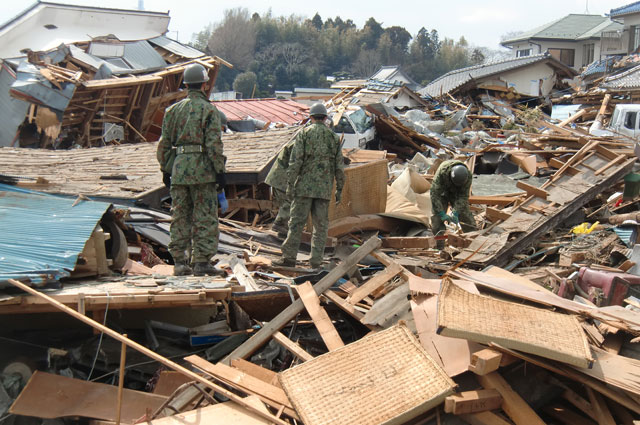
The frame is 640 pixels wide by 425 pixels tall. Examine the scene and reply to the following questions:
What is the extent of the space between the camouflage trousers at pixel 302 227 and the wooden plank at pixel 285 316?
1.76m

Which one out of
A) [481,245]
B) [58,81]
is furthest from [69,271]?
[58,81]

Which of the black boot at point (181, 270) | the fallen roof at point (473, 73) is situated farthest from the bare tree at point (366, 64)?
the black boot at point (181, 270)

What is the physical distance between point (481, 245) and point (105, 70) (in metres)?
11.1

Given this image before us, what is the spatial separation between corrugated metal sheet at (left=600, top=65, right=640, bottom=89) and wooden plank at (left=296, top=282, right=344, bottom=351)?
80.0 ft

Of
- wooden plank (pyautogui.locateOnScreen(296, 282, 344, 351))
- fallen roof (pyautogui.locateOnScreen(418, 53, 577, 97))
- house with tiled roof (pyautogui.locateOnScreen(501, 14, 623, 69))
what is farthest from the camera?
house with tiled roof (pyautogui.locateOnScreen(501, 14, 623, 69))

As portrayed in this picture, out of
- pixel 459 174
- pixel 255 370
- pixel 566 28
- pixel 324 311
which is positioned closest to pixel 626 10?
pixel 566 28

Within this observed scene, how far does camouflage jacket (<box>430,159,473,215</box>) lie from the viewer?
28.2 feet

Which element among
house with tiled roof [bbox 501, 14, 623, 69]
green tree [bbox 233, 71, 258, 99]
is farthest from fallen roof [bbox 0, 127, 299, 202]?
house with tiled roof [bbox 501, 14, 623, 69]

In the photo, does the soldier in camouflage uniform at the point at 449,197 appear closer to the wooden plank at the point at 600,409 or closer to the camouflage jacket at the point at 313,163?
the camouflage jacket at the point at 313,163

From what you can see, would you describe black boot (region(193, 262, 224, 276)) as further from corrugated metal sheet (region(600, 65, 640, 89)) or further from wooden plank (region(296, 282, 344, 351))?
corrugated metal sheet (region(600, 65, 640, 89))

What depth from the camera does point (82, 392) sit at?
4.18 m

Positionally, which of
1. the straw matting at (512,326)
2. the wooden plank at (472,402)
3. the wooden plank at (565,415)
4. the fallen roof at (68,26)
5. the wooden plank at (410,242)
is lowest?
the wooden plank at (410,242)

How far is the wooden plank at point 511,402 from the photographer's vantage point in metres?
3.65

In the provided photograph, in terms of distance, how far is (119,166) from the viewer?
33.7ft
